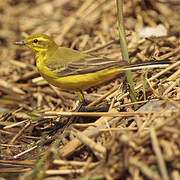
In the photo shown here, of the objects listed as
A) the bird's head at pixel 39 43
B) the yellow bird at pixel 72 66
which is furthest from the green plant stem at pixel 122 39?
the bird's head at pixel 39 43

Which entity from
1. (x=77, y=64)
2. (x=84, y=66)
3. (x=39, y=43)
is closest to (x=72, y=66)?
(x=77, y=64)

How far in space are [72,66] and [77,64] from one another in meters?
0.09

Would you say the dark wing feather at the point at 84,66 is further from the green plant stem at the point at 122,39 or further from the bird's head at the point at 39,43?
the bird's head at the point at 39,43

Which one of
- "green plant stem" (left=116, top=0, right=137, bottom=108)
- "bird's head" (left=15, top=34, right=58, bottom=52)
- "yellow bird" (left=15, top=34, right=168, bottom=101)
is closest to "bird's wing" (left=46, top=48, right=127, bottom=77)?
"yellow bird" (left=15, top=34, right=168, bottom=101)

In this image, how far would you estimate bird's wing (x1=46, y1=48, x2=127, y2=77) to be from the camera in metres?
4.62

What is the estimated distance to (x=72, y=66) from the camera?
16.5ft

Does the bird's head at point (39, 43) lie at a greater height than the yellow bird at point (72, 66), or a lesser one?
greater

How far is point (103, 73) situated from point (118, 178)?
1.82m

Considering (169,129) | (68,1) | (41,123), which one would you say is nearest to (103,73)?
(41,123)

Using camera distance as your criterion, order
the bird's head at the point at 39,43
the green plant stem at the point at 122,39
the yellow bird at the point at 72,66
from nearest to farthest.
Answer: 1. the green plant stem at the point at 122,39
2. the yellow bird at the point at 72,66
3. the bird's head at the point at 39,43

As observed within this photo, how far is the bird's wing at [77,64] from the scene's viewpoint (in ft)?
15.1

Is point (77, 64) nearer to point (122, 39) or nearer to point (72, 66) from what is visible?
point (72, 66)

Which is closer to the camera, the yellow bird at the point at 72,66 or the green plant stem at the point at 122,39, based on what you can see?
the green plant stem at the point at 122,39

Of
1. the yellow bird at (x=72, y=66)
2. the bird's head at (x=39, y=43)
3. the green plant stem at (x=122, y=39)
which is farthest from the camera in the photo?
the bird's head at (x=39, y=43)
